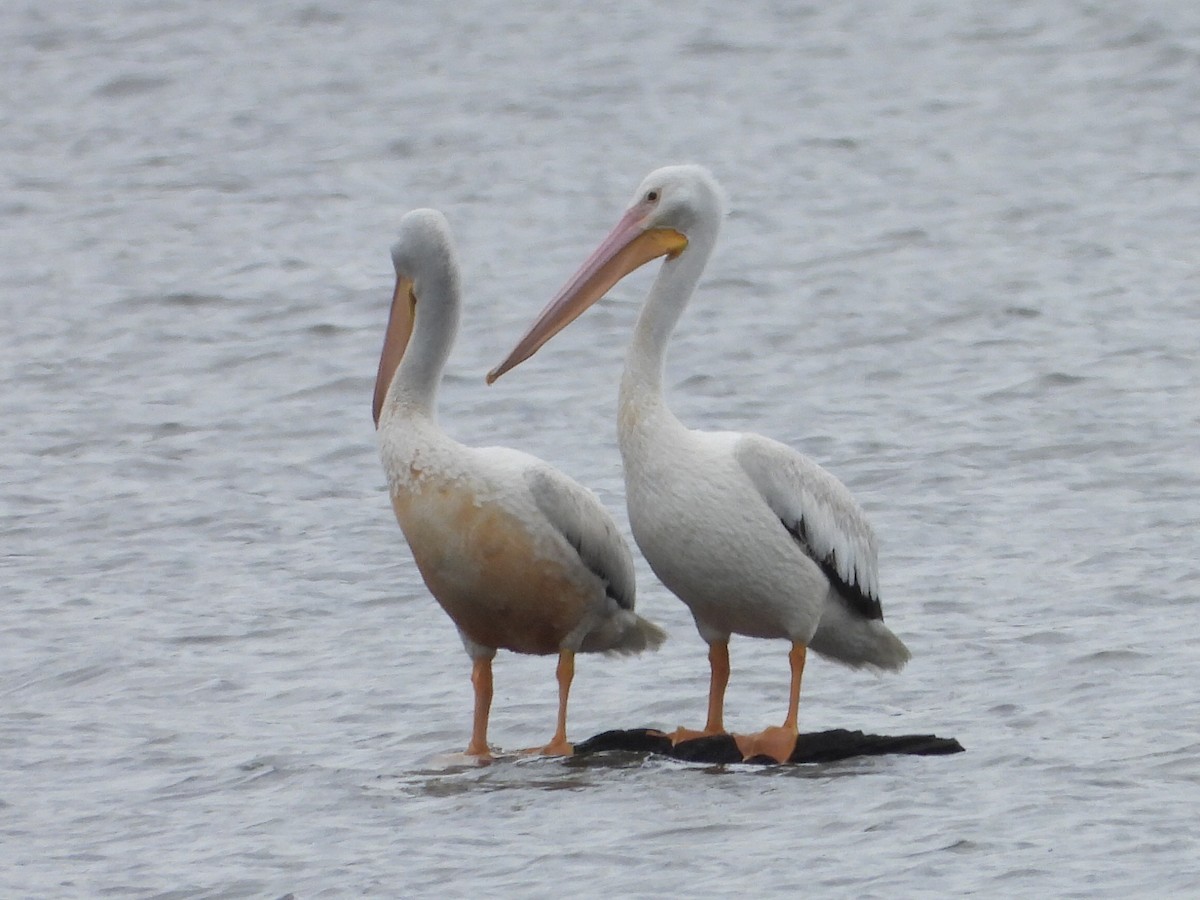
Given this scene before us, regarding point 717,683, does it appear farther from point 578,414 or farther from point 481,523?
point 578,414

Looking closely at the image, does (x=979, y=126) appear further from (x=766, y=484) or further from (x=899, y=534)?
(x=766, y=484)

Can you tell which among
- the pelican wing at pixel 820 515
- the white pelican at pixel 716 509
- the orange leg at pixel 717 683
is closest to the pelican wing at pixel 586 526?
the white pelican at pixel 716 509

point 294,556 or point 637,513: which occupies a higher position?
point 637,513

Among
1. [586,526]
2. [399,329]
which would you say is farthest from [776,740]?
[399,329]

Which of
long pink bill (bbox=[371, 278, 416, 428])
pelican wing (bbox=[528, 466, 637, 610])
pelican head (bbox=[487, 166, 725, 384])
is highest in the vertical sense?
pelican head (bbox=[487, 166, 725, 384])

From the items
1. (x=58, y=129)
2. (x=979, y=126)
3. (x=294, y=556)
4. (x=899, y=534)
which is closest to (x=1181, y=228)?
(x=979, y=126)

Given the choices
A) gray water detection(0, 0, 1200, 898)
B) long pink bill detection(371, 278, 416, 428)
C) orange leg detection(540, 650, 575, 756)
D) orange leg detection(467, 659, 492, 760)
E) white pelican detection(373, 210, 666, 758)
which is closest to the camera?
gray water detection(0, 0, 1200, 898)

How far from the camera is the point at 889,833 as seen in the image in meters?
5.79

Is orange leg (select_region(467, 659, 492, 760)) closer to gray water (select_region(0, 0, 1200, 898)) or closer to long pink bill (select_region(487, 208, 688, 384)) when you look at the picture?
gray water (select_region(0, 0, 1200, 898))

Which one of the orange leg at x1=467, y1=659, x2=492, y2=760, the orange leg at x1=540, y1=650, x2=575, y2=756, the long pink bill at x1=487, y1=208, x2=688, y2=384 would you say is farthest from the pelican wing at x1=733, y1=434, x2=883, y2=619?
the orange leg at x1=467, y1=659, x2=492, y2=760

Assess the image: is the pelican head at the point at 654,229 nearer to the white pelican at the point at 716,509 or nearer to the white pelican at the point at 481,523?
the white pelican at the point at 716,509

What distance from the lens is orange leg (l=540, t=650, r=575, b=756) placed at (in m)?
6.66

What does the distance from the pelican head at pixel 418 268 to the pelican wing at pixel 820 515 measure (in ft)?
3.09

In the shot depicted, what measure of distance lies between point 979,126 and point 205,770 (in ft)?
37.2
